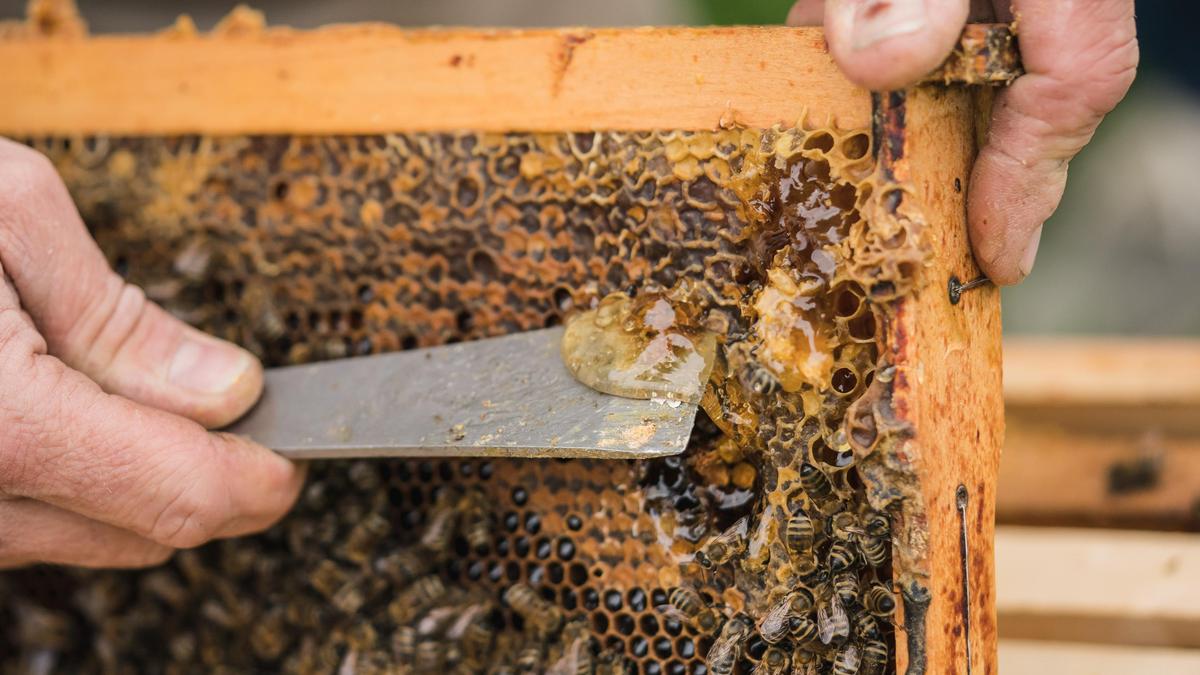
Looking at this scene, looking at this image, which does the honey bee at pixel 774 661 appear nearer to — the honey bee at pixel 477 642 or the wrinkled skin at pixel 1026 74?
the honey bee at pixel 477 642

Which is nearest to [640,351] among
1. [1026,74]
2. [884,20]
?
[884,20]

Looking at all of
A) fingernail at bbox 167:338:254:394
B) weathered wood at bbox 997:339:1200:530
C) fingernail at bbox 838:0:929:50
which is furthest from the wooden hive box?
weathered wood at bbox 997:339:1200:530

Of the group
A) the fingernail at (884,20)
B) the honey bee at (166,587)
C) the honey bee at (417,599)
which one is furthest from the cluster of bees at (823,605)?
the honey bee at (166,587)

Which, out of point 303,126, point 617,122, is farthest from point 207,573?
point 617,122

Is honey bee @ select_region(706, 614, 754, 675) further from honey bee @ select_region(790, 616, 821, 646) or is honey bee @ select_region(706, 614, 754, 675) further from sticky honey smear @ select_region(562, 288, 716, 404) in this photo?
sticky honey smear @ select_region(562, 288, 716, 404)

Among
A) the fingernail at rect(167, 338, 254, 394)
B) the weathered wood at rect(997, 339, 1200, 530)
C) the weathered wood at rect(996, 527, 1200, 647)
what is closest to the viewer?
the fingernail at rect(167, 338, 254, 394)

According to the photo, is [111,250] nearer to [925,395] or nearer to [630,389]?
[630,389]
